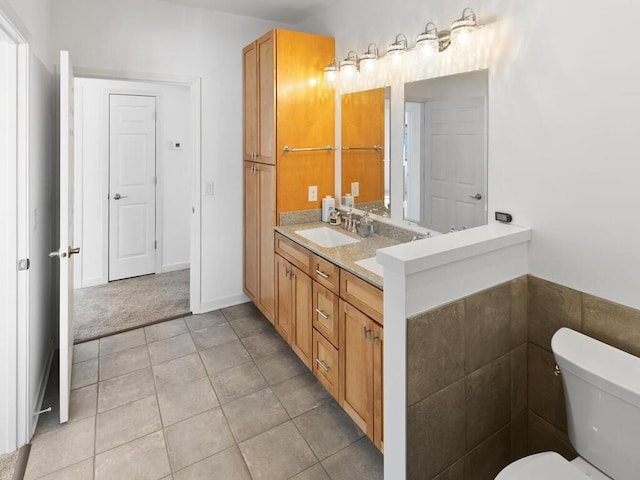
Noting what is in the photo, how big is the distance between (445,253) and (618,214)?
619 millimetres

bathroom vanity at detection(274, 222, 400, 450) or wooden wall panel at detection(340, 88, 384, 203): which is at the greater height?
wooden wall panel at detection(340, 88, 384, 203)

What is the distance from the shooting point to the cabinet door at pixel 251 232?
3.21m

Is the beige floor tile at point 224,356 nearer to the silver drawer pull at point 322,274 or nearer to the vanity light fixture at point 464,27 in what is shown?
the silver drawer pull at point 322,274

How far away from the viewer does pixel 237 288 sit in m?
3.63

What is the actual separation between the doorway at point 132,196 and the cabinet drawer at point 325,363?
1.71 metres

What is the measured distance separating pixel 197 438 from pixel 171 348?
104 cm

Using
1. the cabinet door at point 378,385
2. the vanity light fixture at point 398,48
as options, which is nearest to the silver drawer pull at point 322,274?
the cabinet door at point 378,385

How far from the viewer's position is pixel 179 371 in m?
2.60

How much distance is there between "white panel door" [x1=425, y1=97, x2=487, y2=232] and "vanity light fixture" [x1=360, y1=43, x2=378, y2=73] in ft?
1.85

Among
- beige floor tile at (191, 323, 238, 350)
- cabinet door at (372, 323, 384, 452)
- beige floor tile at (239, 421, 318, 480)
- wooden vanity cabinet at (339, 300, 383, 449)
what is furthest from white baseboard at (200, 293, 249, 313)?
cabinet door at (372, 323, 384, 452)

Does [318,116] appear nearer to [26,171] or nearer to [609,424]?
[26,171]

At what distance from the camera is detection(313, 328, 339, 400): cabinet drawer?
212 cm

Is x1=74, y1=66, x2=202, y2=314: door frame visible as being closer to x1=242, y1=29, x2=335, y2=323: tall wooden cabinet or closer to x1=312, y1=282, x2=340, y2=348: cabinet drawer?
x1=242, y1=29, x2=335, y2=323: tall wooden cabinet

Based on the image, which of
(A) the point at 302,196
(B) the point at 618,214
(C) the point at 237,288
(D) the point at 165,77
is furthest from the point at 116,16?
(B) the point at 618,214
